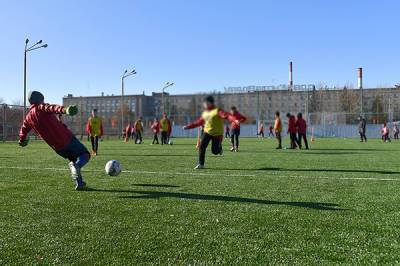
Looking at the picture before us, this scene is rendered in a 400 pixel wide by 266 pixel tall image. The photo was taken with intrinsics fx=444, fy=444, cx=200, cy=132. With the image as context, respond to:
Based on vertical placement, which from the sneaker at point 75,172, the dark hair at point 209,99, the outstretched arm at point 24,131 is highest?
the dark hair at point 209,99

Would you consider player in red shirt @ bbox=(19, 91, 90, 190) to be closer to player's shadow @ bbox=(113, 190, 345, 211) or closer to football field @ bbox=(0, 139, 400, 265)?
football field @ bbox=(0, 139, 400, 265)

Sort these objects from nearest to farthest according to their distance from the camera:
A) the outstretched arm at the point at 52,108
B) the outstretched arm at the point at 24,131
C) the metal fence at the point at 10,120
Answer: the outstretched arm at the point at 52,108
the outstretched arm at the point at 24,131
the metal fence at the point at 10,120

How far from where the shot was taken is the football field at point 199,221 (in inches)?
160

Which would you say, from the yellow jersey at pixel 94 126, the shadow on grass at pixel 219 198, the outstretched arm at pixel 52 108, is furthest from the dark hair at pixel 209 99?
the yellow jersey at pixel 94 126

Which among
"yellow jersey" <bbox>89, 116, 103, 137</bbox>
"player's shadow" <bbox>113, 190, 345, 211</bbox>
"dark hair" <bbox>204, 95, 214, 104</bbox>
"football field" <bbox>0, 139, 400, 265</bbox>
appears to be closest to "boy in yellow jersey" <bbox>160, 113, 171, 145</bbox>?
"yellow jersey" <bbox>89, 116, 103, 137</bbox>

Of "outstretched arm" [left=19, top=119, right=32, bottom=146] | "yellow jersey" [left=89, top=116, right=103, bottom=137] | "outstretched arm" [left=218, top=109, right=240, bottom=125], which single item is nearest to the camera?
"outstretched arm" [left=218, top=109, right=240, bottom=125]

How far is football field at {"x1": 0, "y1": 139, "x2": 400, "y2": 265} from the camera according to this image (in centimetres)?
407

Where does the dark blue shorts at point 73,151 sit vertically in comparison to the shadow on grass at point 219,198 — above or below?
above

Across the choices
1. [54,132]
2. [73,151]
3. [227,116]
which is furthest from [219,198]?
[54,132]

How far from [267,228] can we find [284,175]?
559cm

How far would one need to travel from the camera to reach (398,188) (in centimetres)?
820

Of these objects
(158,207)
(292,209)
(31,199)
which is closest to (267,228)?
(292,209)

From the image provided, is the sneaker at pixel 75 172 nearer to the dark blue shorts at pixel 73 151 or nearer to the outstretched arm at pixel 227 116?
the dark blue shorts at pixel 73 151

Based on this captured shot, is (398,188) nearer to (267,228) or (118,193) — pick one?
(267,228)
